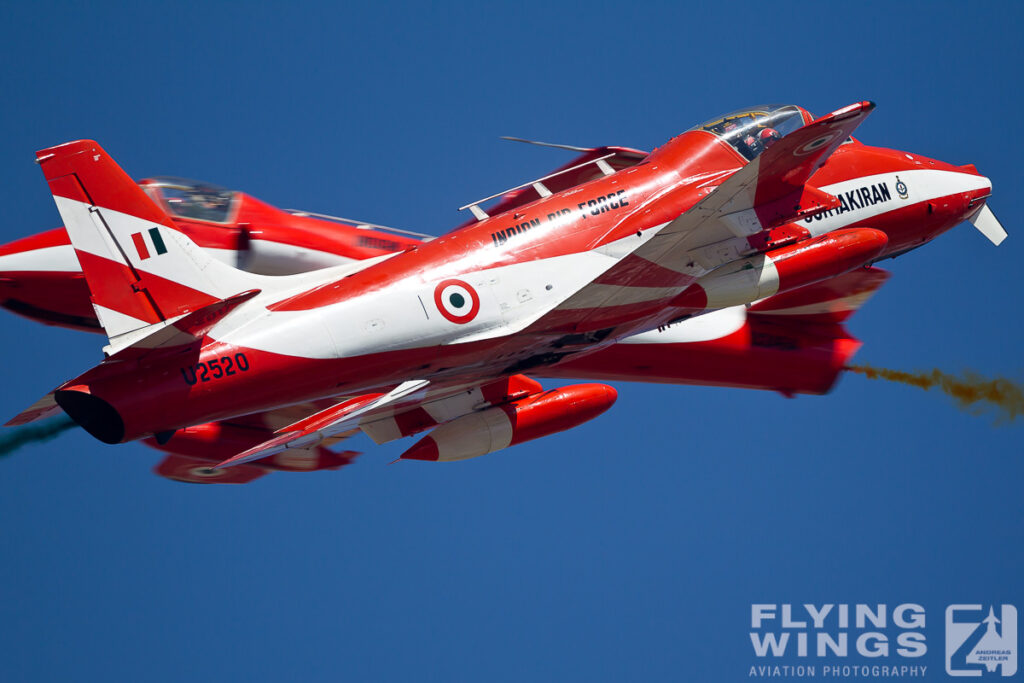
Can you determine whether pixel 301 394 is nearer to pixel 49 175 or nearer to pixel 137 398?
pixel 137 398

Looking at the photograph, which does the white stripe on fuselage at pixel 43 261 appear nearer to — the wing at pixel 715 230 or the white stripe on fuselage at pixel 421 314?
the white stripe on fuselage at pixel 421 314

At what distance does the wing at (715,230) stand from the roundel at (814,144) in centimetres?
1

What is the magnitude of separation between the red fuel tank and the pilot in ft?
15.4

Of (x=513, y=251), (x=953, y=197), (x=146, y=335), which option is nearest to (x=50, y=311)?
(x=146, y=335)

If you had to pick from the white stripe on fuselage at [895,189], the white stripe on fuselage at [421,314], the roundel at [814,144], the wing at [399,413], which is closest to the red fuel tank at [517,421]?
the wing at [399,413]

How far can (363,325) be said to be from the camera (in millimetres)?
17812

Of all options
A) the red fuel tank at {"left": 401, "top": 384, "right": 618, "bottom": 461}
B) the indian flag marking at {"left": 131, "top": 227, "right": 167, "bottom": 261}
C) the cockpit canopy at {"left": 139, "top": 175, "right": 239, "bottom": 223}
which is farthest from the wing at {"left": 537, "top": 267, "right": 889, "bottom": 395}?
the indian flag marking at {"left": 131, "top": 227, "right": 167, "bottom": 261}

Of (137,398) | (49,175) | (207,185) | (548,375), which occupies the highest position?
(207,185)

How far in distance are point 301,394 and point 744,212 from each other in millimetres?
6705

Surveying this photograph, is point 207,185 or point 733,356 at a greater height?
point 207,185

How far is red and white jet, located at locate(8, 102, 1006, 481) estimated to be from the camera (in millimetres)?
17297

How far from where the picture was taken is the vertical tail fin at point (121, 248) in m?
17.3

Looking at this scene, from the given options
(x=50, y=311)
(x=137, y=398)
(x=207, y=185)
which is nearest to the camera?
(x=137, y=398)

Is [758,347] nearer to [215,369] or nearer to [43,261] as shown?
[215,369]
